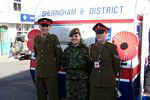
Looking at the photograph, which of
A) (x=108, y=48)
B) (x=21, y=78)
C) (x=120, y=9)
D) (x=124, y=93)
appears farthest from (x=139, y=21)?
(x=21, y=78)

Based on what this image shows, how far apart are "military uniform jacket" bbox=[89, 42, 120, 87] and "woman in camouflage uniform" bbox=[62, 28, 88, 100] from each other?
19cm

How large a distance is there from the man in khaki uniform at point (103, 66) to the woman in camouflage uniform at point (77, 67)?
0.17 m

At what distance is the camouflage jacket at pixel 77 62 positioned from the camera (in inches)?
147

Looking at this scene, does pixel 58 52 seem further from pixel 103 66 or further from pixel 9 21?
pixel 9 21

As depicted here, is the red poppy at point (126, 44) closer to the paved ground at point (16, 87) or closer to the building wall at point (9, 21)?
the paved ground at point (16, 87)

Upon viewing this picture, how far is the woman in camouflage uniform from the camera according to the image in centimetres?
374

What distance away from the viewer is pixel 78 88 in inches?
150

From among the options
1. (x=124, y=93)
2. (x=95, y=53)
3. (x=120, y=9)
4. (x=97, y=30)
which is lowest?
(x=124, y=93)

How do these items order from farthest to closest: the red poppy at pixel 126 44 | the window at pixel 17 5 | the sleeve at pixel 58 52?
the window at pixel 17 5 < the sleeve at pixel 58 52 < the red poppy at pixel 126 44

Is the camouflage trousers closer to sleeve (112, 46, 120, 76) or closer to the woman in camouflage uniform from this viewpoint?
the woman in camouflage uniform

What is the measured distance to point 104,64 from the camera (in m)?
3.51

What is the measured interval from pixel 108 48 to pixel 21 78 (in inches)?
220

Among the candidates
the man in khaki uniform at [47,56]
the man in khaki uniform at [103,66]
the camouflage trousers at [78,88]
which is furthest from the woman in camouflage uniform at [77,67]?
the man in khaki uniform at [47,56]

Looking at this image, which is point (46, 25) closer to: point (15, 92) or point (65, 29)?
point (65, 29)
